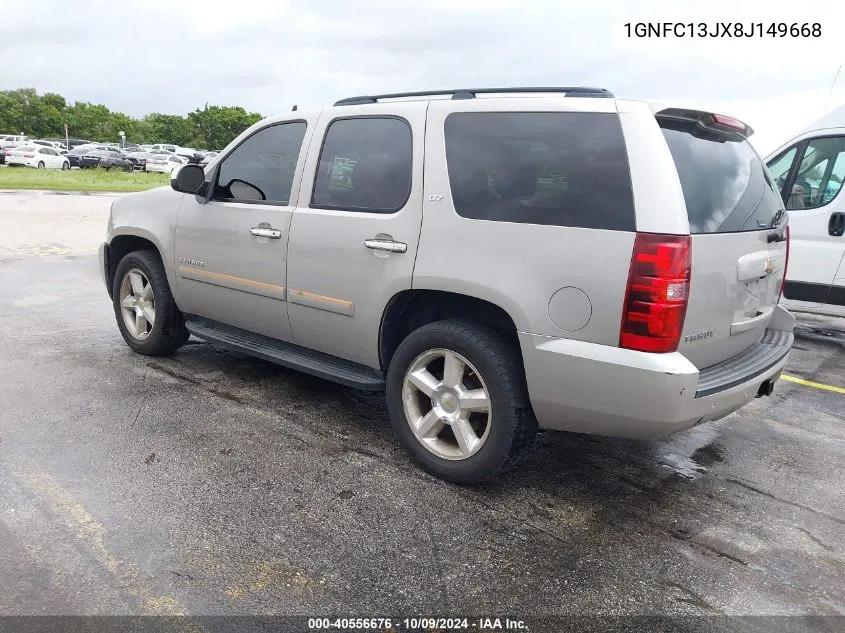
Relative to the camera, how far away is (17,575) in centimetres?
261

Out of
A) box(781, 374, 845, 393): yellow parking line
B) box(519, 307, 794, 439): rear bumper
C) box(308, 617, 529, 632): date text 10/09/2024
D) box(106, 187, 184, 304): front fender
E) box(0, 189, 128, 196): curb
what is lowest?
box(308, 617, 529, 632): date text 10/09/2024

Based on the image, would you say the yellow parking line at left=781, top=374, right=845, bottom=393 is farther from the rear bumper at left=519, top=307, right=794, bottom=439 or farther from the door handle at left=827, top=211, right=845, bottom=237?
the rear bumper at left=519, top=307, right=794, bottom=439

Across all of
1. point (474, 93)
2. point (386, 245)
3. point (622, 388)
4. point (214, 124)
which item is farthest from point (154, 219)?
point (214, 124)

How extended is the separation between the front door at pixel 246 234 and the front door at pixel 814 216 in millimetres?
4900

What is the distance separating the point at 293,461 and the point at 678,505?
195cm

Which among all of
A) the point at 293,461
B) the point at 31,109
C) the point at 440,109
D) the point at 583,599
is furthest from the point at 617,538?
the point at 31,109

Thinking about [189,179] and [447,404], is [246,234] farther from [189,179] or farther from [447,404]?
[447,404]

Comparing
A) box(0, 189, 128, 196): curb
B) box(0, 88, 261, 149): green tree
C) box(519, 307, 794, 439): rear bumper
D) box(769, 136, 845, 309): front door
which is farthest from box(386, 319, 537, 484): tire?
box(0, 88, 261, 149): green tree

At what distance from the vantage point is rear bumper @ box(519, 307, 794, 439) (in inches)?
114

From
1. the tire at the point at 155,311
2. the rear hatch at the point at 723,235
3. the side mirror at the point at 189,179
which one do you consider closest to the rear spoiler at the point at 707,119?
the rear hatch at the point at 723,235

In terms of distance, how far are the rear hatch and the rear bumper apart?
0.15 meters

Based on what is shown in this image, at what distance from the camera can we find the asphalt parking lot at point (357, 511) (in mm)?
2607

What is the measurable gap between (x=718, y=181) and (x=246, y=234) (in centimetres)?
272

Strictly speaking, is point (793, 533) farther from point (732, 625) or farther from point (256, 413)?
point (256, 413)
